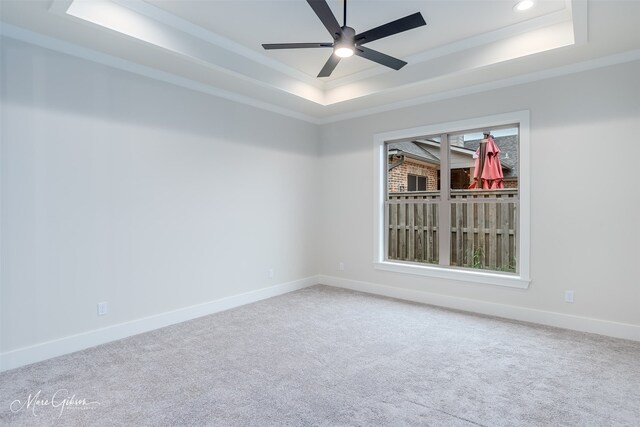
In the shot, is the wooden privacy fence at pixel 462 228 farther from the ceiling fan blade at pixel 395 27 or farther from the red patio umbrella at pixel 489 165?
the ceiling fan blade at pixel 395 27

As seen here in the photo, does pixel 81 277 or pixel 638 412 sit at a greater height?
pixel 81 277

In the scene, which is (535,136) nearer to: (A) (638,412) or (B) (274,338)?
(A) (638,412)

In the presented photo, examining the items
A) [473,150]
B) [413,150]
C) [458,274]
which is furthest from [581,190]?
[413,150]

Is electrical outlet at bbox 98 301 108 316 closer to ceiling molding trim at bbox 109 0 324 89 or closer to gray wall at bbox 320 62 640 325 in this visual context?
ceiling molding trim at bbox 109 0 324 89

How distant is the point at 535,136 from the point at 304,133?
3.06 m

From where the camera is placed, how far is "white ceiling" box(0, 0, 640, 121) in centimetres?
276

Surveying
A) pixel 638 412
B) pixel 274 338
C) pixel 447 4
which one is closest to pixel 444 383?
pixel 638 412

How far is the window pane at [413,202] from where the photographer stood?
15.9ft

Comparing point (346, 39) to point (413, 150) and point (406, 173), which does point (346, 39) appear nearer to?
point (413, 150)

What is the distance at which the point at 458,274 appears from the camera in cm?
428

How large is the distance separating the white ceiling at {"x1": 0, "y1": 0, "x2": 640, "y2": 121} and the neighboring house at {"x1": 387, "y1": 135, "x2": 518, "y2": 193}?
0.83m

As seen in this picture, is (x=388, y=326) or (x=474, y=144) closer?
(x=388, y=326)

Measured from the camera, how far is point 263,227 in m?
4.78

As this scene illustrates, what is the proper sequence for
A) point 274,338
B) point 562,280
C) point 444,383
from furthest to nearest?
point 562,280 < point 274,338 < point 444,383
